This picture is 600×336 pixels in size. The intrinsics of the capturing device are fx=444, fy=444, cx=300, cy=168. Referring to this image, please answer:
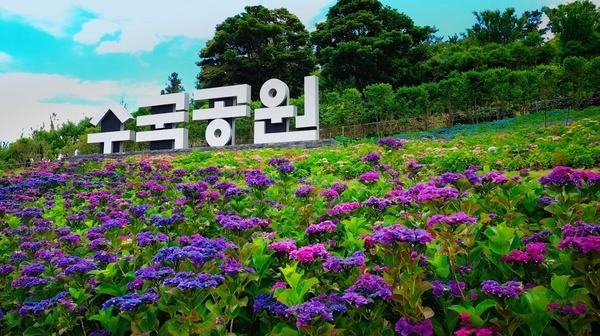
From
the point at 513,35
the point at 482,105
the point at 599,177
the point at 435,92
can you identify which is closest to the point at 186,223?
the point at 599,177

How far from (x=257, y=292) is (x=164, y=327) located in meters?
0.54

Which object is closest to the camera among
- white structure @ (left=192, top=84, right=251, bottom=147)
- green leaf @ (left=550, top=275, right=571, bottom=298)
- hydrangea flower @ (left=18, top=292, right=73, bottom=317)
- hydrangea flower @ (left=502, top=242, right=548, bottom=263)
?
green leaf @ (left=550, top=275, right=571, bottom=298)

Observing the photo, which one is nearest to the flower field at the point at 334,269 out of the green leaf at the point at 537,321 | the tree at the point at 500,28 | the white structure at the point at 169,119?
the green leaf at the point at 537,321

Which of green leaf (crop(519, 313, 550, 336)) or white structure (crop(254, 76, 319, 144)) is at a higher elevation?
white structure (crop(254, 76, 319, 144))

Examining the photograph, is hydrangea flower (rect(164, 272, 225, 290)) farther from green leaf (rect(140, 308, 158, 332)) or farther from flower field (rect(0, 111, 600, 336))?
green leaf (rect(140, 308, 158, 332))

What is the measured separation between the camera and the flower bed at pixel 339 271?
6.84ft

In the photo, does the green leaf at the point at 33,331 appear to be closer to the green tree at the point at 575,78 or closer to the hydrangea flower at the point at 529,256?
the hydrangea flower at the point at 529,256

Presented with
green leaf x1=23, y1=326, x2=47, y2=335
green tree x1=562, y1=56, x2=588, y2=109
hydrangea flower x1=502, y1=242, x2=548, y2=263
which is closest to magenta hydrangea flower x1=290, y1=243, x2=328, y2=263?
hydrangea flower x1=502, y1=242, x2=548, y2=263

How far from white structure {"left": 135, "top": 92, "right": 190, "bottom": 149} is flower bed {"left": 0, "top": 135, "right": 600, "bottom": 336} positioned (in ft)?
49.6

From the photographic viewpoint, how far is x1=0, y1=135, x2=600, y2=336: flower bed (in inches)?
82.0

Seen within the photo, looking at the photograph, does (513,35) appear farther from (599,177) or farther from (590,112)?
(599,177)

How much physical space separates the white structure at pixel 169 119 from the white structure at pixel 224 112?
972 mm

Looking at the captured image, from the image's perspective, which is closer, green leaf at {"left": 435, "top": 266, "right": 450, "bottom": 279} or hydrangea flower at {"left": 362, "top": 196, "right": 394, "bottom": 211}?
green leaf at {"left": 435, "top": 266, "right": 450, "bottom": 279}

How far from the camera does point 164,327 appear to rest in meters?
2.43
